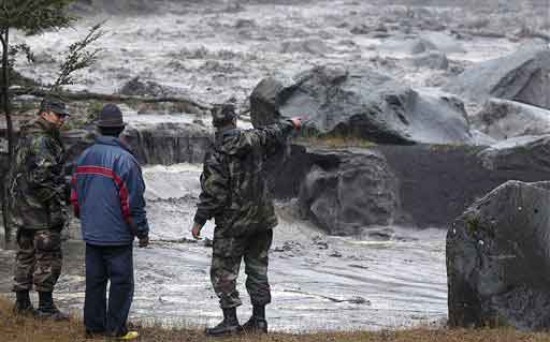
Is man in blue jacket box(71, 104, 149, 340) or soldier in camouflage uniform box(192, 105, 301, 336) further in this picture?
soldier in camouflage uniform box(192, 105, 301, 336)

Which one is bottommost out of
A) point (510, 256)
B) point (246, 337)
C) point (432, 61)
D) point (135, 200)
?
point (432, 61)

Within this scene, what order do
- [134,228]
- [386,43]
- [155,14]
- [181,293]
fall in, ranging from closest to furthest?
[134,228] → [181,293] → [386,43] → [155,14]

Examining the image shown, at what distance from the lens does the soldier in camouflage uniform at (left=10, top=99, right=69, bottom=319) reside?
827 cm

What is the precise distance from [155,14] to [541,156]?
32.7 m

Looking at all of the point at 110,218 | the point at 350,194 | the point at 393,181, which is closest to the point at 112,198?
the point at 110,218

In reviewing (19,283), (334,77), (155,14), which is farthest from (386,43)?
(19,283)

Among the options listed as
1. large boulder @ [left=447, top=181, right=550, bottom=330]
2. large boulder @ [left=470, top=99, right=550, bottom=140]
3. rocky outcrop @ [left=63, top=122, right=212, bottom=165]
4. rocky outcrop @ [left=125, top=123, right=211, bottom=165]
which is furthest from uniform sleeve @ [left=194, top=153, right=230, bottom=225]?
large boulder @ [left=470, top=99, right=550, bottom=140]

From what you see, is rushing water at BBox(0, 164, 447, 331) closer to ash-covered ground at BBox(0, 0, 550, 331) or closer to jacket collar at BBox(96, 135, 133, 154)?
ash-covered ground at BBox(0, 0, 550, 331)

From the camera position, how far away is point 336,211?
17.5m

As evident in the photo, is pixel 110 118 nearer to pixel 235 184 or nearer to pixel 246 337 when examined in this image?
pixel 235 184

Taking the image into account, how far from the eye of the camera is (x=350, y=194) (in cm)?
1758

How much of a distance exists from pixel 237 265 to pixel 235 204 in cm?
46

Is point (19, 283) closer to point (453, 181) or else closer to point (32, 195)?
point (32, 195)

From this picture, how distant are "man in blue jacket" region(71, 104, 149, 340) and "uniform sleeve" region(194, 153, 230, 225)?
0.49m
